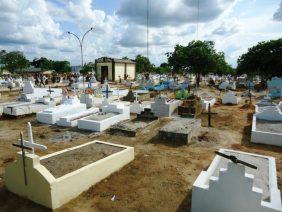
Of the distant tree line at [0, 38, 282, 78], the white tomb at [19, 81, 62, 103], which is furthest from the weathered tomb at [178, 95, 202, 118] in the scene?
the distant tree line at [0, 38, 282, 78]

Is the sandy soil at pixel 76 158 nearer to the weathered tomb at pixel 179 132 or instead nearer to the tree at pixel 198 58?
the weathered tomb at pixel 179 132

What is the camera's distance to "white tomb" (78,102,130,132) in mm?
12375

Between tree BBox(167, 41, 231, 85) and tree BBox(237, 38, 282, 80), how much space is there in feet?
18.9

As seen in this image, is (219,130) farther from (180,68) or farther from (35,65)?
(35,65)

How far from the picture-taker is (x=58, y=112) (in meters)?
14.4

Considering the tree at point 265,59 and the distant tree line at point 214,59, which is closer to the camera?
the distant tree line at point 214,59

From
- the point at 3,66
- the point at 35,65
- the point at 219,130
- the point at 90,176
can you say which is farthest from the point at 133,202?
the point at 35,65

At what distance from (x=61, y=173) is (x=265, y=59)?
3676 cm

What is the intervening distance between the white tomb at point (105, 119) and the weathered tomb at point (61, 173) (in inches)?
158

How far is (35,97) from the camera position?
20.0 meters

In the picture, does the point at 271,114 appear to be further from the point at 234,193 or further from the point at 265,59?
the point at 265,59

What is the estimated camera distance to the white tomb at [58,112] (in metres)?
14.1

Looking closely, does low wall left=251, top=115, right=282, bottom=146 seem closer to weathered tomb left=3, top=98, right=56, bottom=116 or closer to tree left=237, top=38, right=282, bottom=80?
weathered tomb left=3, top=98, right=56, bottom=116

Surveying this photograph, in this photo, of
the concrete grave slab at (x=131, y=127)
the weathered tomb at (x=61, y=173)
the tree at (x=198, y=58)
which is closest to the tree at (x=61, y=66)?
the tree at (x=198, y=58)
